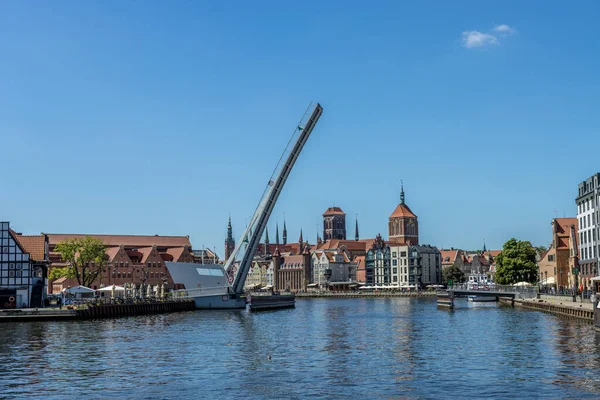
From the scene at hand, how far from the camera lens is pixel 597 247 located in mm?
72000

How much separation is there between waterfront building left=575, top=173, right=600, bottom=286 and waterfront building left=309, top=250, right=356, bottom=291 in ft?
344

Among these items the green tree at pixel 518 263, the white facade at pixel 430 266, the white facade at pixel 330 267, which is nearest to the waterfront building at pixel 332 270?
the white facade at pixel 330 267

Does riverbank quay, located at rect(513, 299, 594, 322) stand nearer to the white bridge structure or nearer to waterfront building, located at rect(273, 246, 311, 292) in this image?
the white bridge structure

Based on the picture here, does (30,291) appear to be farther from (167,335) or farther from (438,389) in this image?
(438,389)

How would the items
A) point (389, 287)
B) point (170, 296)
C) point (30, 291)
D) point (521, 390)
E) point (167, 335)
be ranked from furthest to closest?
point (389, 287), point (170, 296), point (30, 291), point (167, 335), point (521, 390)

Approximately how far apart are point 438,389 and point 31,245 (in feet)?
168

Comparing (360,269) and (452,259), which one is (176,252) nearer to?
(360,269)

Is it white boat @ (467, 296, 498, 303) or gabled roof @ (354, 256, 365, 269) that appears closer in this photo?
white boat @ (467, 296, 498, 303)

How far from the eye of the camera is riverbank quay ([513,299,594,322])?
50.3 m

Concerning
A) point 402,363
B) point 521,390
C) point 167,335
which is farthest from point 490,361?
point 167,335

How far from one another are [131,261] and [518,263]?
66.1 meters

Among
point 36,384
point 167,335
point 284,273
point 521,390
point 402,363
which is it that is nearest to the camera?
point 521,390

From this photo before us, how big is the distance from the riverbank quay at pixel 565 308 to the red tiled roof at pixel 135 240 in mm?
90810


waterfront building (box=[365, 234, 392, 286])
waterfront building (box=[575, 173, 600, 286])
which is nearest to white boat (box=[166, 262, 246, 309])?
waterfront building (box=[575, 173, 600, 286])
